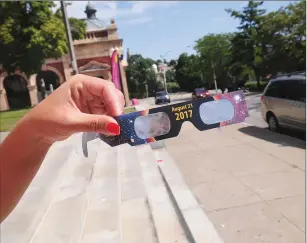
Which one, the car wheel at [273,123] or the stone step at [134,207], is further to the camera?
the car wheel at [273,123]

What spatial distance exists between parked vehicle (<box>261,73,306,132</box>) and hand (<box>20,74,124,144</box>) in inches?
354

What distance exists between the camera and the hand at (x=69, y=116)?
3.52 ft

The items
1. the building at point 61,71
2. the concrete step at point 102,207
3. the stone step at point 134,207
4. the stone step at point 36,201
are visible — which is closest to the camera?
the stone step at point 36,201

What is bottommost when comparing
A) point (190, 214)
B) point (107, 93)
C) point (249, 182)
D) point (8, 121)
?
point (249, 182)

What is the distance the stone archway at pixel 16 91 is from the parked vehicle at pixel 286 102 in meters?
30.6

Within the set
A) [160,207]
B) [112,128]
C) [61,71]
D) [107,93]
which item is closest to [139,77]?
[61,71]

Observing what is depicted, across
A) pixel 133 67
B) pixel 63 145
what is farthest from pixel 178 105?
pixel 133 67

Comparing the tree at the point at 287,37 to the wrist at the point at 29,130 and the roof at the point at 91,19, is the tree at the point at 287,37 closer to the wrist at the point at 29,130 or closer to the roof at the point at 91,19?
the roof at the point at 91,19

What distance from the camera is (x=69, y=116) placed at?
1078 millimetres

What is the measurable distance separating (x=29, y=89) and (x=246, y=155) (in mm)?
30665

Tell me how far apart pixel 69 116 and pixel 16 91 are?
3885 centimetres

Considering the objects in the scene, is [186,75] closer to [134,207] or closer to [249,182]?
[249,182]

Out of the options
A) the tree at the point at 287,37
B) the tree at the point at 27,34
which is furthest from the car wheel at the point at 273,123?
the tree at the point at 287,37

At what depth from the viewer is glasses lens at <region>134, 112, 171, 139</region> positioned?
49.6 inches
